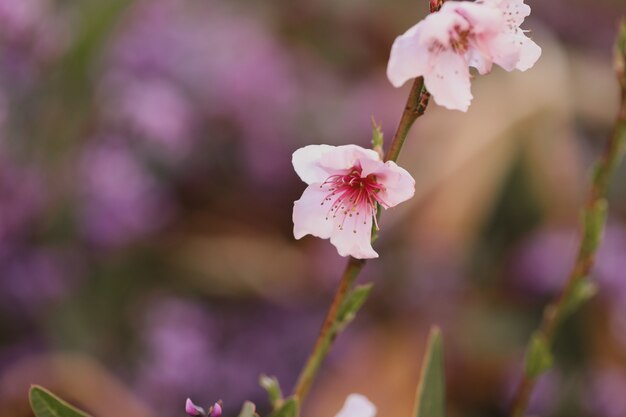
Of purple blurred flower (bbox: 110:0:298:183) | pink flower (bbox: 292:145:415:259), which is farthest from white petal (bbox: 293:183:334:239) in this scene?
purple blurred flower (bbox: 110:0:298:183)

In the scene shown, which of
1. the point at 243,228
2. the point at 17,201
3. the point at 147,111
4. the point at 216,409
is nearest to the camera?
the point at 216,409

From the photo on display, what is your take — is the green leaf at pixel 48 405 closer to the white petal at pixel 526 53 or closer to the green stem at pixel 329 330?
the green stem at pixel 329 330

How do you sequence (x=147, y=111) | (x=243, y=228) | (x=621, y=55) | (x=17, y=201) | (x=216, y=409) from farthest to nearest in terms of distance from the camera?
(x=243, y=228), (x=147, y=111), (x=17, y=201), (x=621, y=55), (x=216, y=409)

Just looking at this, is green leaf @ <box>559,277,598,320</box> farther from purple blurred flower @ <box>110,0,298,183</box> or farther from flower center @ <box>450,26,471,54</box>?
purple blurred flower @ <box>110,0,298,183</box>

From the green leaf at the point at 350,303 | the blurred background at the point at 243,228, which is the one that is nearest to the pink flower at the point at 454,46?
the green leaf at the point at 350,303

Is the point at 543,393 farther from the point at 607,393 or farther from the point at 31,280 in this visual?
the point at 31,280

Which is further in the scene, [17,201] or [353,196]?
[17,201]

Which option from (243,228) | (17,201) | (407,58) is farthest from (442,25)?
(243,228)

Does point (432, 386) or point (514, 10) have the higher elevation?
point (514, 10)
